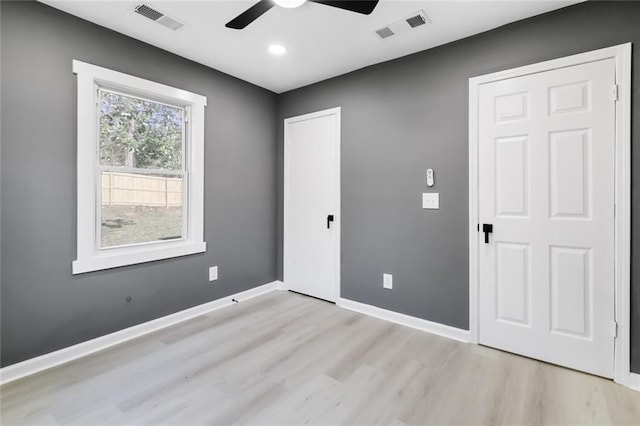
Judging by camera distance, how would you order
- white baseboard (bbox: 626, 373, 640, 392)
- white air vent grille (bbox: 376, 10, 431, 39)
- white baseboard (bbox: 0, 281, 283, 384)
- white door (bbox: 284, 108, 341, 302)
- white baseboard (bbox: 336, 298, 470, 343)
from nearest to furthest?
white baseboard (bbox: 626, 373, 640, 392)
white baseboard (bbox: 0, 281, 283, 384)
white air vent grille (bbox: 376, 10, 431, 39)
white baseboard (bbox: 336, 298, 470, 343)
white door (bbox: 284, 108, 341, 302)

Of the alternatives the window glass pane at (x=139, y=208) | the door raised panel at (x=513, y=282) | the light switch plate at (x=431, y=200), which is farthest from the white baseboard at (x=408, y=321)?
the window glass pane at (x=139, y=208)

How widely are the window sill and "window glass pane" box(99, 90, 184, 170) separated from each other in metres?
0.78

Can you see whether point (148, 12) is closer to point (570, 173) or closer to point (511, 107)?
point (511, 107)

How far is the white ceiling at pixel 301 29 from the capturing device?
2107 millimetres

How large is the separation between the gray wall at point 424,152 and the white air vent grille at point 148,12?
178 centimetres

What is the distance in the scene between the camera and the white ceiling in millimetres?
2107

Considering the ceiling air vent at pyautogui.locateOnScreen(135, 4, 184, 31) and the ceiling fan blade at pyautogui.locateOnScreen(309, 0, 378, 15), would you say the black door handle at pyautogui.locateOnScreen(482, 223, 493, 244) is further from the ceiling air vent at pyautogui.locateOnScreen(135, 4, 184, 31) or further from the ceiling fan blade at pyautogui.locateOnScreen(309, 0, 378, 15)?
the ceiling air vent at pyautogui.locateOnScreen(135, 4, 184, 31)

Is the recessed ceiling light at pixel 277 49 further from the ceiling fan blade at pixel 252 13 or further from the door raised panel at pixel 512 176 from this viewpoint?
the door raised panel at pixel 512 176

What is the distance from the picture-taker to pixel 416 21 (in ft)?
7.48

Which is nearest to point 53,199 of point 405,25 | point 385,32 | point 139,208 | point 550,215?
point 139,208

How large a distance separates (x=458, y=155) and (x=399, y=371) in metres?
1.82

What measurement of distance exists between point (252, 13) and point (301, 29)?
27.5 inches

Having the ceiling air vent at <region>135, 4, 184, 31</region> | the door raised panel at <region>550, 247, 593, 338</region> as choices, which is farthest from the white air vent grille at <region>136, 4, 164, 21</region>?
the door raised panel at <region>550, 247, 593, 338</region>

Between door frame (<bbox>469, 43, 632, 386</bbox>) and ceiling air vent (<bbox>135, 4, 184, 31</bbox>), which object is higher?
ceiling air vent (<bbox>135, 4, 184, 31</bbox>)
